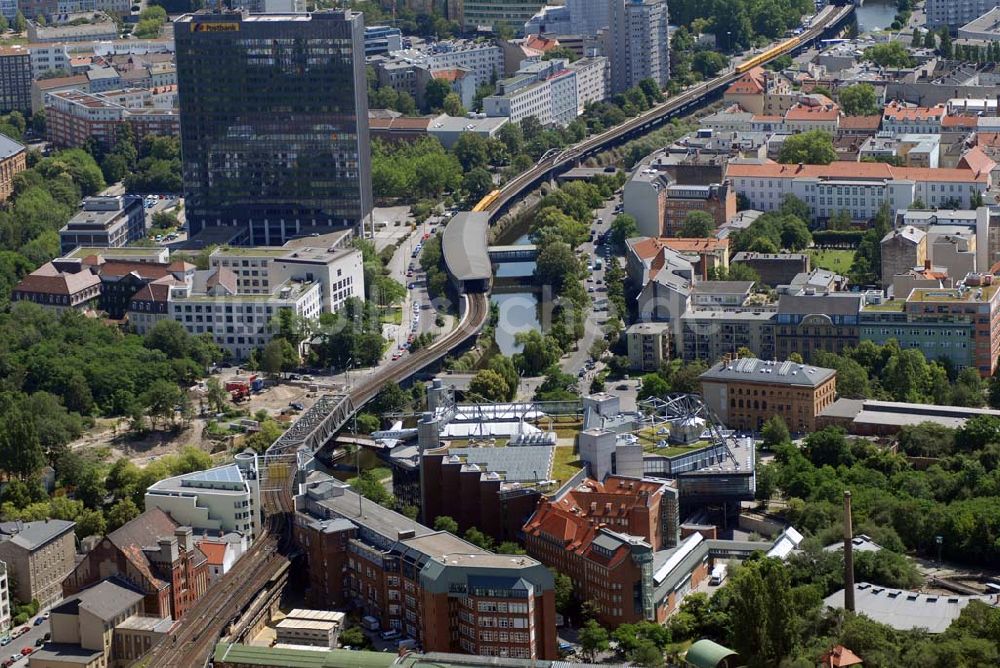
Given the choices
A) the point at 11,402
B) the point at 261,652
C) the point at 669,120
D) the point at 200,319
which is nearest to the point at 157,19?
the point at 669,120

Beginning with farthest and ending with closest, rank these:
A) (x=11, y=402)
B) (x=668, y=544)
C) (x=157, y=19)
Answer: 1. (x=157, y=19)
2. (x=11, y=402)
3. (x=668, y=544)

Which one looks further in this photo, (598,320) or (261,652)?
(598,320)

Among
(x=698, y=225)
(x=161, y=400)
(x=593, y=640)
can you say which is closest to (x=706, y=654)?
(x=593, y=640)

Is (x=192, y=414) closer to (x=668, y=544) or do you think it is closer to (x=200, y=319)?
(x=200, y=319)

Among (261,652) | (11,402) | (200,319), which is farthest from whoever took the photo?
(200,319)

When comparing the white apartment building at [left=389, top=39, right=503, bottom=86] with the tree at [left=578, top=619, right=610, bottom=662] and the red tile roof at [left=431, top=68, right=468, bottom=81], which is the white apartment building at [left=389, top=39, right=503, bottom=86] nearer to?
the red tile roof at [left=431, top=68, right=468, bottom=81]

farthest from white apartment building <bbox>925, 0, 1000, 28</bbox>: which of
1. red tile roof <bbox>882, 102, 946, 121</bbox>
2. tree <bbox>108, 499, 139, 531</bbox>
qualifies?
tree <bbox>108, 499, 139, 531</bbox>

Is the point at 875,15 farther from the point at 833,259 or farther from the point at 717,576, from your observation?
the point at 717,576
